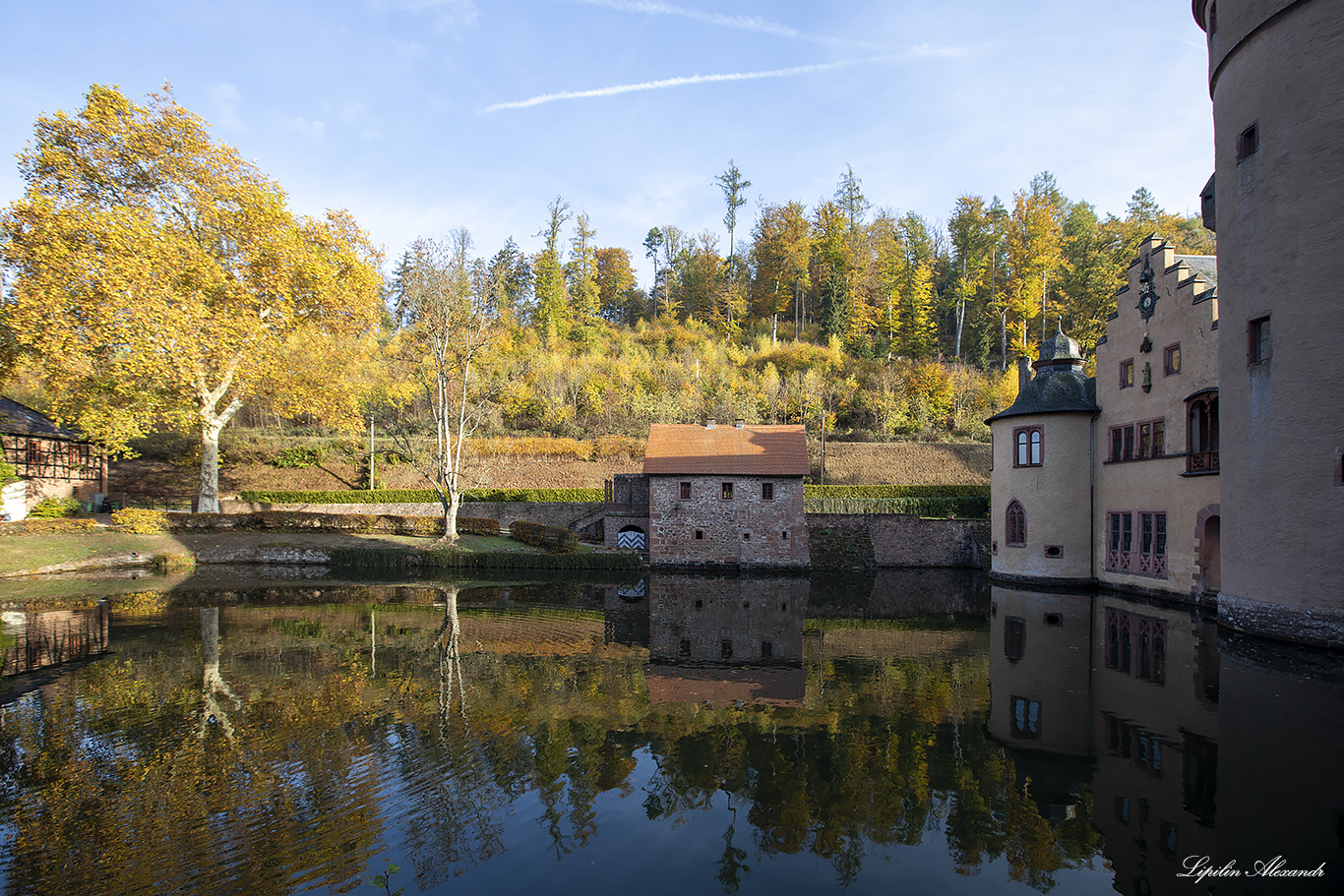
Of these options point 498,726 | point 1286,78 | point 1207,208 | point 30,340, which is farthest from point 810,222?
point 498,726

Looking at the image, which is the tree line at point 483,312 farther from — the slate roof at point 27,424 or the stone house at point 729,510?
the stone house at point 729,510

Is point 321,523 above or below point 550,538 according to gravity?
above

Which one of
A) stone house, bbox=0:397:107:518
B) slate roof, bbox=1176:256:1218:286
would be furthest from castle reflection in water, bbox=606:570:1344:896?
stone house, bbox=0:397:107:518

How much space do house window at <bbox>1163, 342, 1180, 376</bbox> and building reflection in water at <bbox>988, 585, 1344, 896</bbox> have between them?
889cm

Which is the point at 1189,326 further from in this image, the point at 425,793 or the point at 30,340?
the point at 30,340

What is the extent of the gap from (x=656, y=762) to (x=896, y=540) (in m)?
23.6

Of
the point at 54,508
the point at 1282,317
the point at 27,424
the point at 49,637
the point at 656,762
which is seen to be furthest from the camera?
the point at 27,424

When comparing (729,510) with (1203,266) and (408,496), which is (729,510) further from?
(1203,266)

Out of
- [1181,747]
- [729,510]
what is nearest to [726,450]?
[729,510]

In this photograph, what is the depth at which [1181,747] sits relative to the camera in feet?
26.0

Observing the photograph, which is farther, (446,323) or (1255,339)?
(446,323)

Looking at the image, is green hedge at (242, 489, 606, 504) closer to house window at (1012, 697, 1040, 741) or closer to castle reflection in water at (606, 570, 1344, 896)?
castle reflection in water at (606, 570, 1344, 896)

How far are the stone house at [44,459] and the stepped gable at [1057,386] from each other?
122ft

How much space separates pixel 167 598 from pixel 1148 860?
20191 millimetres
